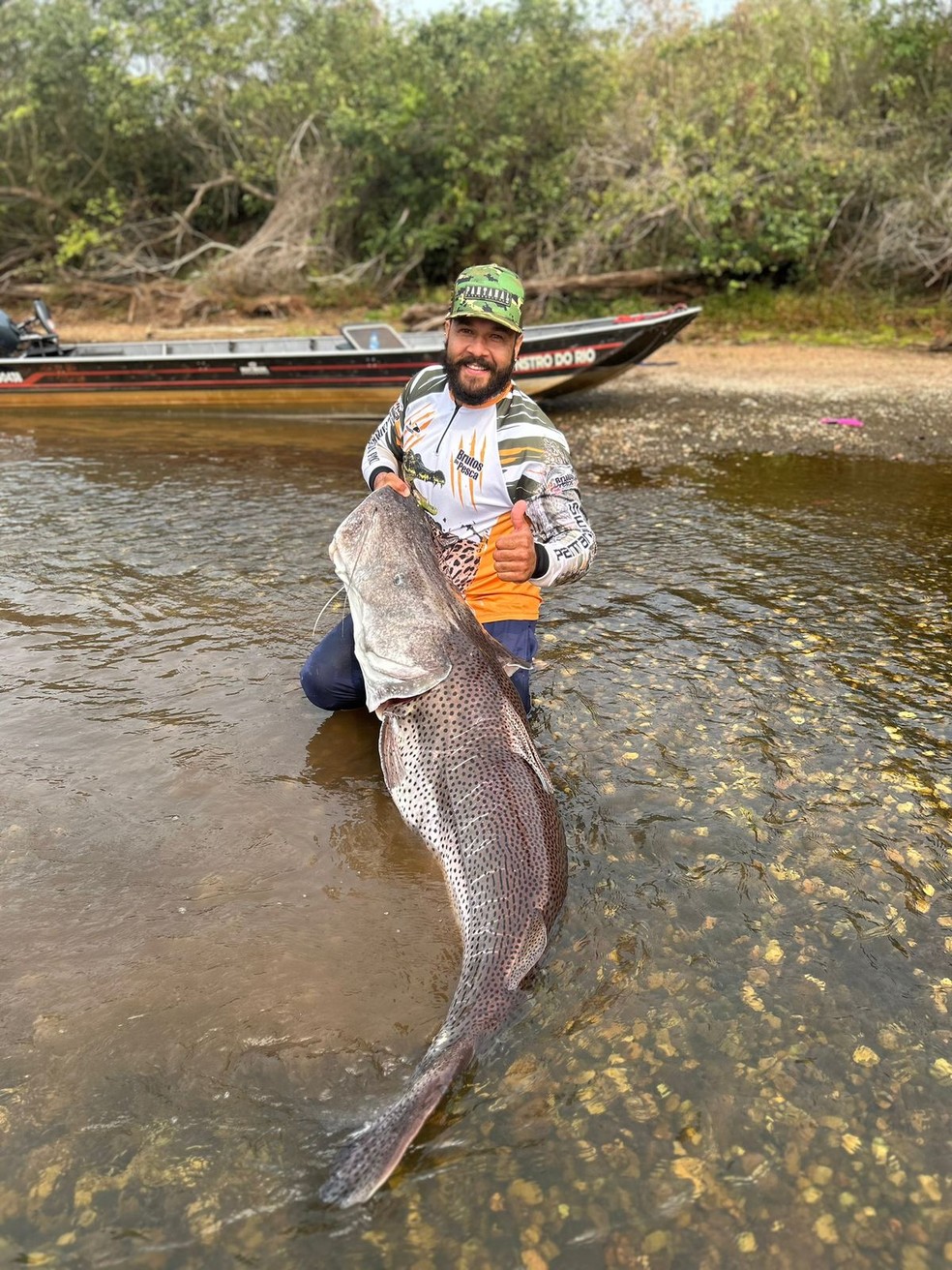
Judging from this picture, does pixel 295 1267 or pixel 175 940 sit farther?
pixel 175 940

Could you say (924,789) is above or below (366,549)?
below

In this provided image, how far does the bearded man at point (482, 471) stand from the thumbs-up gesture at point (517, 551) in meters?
0.26

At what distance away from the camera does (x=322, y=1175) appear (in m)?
2.41

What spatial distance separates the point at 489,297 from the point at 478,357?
0.88 feet

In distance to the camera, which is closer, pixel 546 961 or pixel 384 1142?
pixel 384 1142

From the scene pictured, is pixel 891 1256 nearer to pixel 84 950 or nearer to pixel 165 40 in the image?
pixel 84 950

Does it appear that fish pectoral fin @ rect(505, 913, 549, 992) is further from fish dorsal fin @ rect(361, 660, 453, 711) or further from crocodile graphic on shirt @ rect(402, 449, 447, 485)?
crocodile graphic on shirt @ rect(402, 449, 447, 485)

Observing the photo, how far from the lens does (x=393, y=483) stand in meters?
4.10

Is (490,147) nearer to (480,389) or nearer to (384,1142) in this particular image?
(480,389)

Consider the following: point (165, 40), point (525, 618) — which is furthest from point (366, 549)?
point (165, 40)

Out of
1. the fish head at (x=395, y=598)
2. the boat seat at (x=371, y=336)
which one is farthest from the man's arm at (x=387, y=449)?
the boat seat at (x=371, y=336)

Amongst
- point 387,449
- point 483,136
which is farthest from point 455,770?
point 483,136

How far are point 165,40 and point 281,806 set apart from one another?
22.8 meters

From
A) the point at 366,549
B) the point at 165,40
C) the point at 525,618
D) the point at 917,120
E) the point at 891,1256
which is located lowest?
the point at 891,1256
